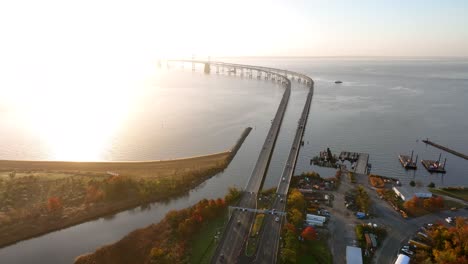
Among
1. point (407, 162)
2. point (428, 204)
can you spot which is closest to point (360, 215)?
point (428, 204)

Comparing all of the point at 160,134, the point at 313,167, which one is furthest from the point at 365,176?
the point at 160,134

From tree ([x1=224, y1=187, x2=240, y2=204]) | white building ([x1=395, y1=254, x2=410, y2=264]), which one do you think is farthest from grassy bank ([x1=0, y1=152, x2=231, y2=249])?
white building ([x1=395, y1=254, x2=410, y2=264])

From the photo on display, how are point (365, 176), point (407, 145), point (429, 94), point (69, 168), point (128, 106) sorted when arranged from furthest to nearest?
point (429, 94)
point (128, 106)
point (407, 145)
point (69, 168)
point (365, 176)

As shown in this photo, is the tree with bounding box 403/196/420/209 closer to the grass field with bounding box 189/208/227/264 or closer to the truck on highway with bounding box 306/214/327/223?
the truck on highway with bounding box 306/214/327/223

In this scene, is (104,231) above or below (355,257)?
below

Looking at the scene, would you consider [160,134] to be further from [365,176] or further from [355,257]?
[355,257]

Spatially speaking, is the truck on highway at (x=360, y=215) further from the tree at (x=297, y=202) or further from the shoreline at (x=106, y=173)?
the shoreline at (x=106, y=173)

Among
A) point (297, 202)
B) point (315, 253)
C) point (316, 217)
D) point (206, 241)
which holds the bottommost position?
point (206, 241)

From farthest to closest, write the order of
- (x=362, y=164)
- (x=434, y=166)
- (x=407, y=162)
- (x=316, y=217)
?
(x=407, y=162), (x=362, y=164), (x=434, y=166), (x=316, y=217)

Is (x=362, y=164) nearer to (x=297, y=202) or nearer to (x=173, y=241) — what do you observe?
(x=297, y=202)
